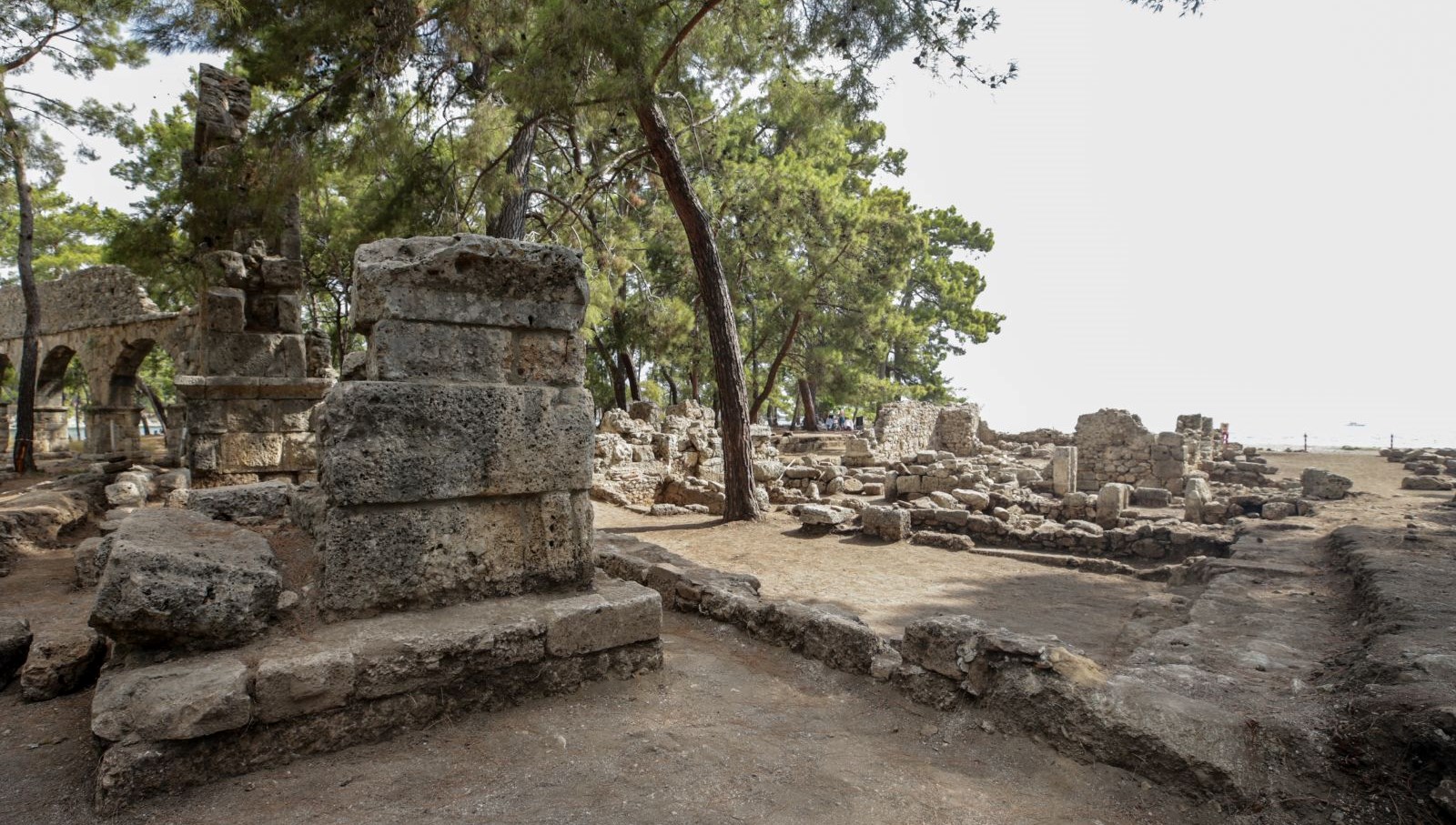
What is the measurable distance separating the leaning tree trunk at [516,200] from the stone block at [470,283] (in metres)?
6.60

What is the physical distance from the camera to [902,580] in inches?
300

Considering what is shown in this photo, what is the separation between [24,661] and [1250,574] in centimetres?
777

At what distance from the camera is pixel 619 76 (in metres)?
7.05

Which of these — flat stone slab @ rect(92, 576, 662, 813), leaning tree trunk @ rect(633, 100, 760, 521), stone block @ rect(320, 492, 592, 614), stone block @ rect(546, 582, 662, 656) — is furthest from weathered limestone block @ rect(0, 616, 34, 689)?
leaning tree trunk @ rect(633, 100, 760, 521)

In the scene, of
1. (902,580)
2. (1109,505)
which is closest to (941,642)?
(902,580)

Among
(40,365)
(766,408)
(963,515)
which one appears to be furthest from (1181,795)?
(766,408)

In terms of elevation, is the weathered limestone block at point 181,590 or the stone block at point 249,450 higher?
the stone block at point 249,450

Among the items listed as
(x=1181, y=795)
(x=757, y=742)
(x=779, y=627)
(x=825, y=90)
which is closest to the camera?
(x=1181, y=795)

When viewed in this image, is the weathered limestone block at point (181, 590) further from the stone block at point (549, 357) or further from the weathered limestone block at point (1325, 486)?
the weathered limestone block at point (1325, 486)

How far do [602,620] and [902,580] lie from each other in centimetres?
493

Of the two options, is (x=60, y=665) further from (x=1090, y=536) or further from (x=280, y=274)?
(x=1090, y=536)

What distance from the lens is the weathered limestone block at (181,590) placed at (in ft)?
8.44

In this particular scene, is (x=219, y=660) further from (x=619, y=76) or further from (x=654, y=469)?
(x=654, y=469)

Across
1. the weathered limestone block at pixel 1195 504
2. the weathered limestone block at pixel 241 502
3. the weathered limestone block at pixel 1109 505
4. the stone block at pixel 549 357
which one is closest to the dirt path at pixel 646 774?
the weathered limestone block at pixel 241 502
